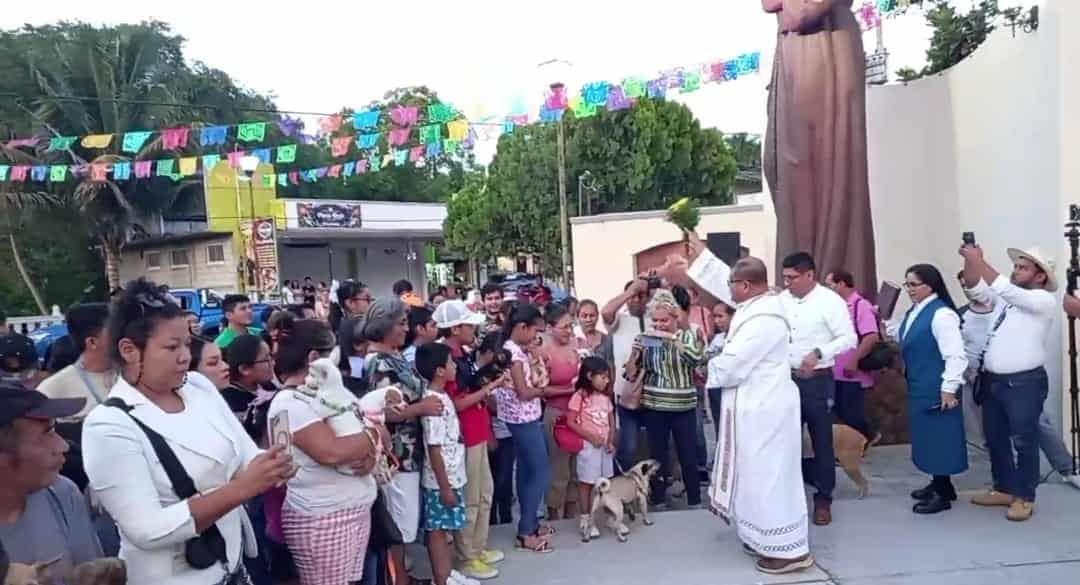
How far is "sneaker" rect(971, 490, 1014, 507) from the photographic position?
5.59 meters

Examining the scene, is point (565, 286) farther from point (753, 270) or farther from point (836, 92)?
point (753, 270)

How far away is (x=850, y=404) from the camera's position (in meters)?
6.67

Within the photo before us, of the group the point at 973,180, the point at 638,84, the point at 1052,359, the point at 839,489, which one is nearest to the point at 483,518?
the point at 839,489

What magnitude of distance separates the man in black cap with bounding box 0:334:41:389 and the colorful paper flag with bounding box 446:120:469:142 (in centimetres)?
874

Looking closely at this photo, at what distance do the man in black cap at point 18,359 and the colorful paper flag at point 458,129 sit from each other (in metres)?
8.74

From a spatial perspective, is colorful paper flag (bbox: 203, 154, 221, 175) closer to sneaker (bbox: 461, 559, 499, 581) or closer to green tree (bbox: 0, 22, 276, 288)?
green tree (bbox: 0, 22, 276, 288)

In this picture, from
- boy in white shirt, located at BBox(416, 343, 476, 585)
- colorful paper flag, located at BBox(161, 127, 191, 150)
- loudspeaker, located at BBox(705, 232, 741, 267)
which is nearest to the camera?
boy in white shirt, located at BBox(416, 343, 476, 585)

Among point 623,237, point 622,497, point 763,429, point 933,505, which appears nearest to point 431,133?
point 623,237

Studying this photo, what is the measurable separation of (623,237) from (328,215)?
12653 millimetres

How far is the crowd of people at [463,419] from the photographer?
7.88 ft

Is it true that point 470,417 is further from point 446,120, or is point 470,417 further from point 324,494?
point 446,120

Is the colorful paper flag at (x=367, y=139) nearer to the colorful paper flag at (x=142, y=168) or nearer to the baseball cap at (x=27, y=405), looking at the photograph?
the colorful paper flag at (x=142, y=168)

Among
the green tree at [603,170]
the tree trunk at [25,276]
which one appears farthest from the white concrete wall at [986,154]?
the tree trunk at [25,276]

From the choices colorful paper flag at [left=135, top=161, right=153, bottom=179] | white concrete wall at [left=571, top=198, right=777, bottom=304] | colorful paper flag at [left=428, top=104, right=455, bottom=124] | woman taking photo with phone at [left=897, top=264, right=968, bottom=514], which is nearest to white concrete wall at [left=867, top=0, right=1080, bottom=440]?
woman taking photo with phone at [left=897, top=264, right=968, bottom=514]
